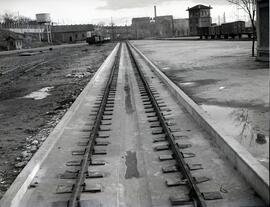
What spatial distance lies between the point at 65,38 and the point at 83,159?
484 ft

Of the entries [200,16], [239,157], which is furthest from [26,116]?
[200,16]

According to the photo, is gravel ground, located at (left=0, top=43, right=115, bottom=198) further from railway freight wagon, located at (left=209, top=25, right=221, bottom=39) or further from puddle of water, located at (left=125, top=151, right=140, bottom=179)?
railway freight wagon, located at (left=209, top=25, right=221, bottom=39)

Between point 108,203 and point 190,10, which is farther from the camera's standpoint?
point 190,10

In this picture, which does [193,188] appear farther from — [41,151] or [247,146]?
[41,151]

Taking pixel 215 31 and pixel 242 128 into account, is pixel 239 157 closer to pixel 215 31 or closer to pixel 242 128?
pixel 242 128

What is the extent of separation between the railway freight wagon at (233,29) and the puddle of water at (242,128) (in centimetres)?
4777

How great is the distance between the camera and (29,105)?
49.3 feet

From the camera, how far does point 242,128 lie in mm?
8469

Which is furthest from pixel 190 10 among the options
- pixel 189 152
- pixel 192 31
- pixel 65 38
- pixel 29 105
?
pixel 189 152

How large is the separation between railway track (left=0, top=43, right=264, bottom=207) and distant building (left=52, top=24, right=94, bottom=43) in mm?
140814

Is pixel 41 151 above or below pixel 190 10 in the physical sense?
below

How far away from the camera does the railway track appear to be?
573 centimetres

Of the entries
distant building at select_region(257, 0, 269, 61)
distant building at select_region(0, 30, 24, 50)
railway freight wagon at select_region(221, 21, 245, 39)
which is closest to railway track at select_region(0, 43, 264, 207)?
distant building at select_region(257, 0, 269, 61)

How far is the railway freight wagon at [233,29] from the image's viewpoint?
56.2 metres
